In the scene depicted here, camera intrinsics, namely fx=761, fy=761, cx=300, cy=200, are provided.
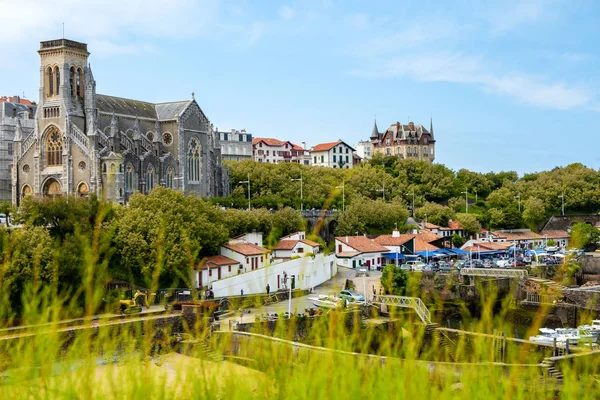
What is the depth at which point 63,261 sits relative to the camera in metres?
28.0

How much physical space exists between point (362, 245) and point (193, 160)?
17146mm

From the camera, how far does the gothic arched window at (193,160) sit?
59.6 metres

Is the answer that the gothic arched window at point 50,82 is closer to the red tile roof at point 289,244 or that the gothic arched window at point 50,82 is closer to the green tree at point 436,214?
the red tile roof at point 289,244

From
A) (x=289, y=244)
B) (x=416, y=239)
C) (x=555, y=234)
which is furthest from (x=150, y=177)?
(x=555, y=234)

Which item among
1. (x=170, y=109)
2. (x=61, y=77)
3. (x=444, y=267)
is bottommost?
(x=444, y=267)

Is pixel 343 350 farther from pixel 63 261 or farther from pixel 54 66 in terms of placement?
pixel 54 66

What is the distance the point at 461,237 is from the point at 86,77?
106 ft

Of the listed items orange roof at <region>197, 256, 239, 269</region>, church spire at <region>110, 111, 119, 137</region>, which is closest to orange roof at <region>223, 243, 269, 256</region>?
orange roof at <region>197, 256, 239, 269</region>

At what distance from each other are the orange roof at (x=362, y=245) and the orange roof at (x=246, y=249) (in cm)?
873

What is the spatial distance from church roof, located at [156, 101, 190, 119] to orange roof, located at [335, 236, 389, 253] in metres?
18.2

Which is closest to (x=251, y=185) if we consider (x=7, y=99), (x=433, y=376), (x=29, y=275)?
(x=7, y=99)

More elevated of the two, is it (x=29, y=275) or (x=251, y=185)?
(x=251, y=185)

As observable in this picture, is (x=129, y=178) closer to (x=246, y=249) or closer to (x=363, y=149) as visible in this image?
(x=246, y=249)

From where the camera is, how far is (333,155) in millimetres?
103188
